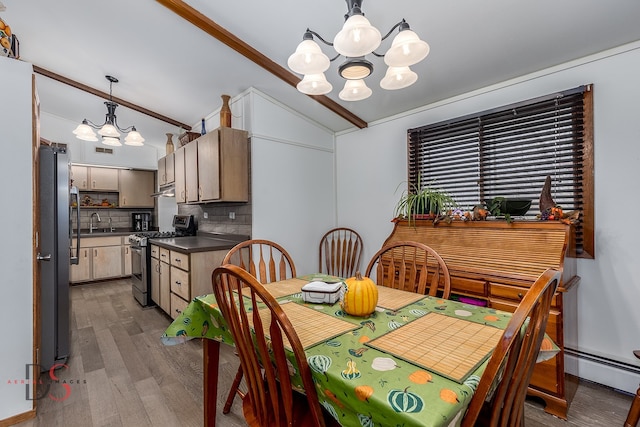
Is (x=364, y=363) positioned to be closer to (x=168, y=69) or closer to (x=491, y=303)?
(x=491, y=303)

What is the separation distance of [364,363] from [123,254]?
18.2ft

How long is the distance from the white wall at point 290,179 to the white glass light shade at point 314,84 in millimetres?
1534

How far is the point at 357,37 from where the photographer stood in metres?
1.28

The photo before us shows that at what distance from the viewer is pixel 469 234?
7.23ft

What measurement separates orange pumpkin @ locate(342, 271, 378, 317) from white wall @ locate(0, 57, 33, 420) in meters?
1.89

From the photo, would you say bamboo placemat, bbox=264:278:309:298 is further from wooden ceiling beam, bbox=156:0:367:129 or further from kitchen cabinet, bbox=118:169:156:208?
kitchen cabinet, bbox=118:169:156:208

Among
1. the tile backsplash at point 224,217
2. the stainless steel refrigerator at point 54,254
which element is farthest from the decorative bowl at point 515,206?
the stainless steel refrigerator at point 54,254

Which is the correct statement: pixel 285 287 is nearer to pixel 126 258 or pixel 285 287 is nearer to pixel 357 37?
pixel 357 37

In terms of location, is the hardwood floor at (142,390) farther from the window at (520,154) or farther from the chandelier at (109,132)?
the chandelier at (109,132)

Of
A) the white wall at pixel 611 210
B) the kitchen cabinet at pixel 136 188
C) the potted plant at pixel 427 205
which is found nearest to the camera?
the white wall at pixel 611 210

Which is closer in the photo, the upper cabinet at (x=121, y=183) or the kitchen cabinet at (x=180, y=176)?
the kitchen cabinet at (x=180, y=176)

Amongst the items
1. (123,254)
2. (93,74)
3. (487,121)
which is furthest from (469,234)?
(123,254)

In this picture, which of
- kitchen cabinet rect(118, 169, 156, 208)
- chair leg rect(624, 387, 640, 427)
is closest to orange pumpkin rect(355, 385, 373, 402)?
chair leg rect(624, 387, 640, 427)

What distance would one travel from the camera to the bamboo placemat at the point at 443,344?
0.85 meters
